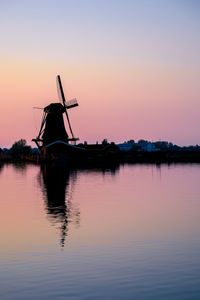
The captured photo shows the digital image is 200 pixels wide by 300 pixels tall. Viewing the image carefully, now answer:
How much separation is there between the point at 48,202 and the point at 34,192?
926 centimetres

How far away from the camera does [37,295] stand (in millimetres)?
13266

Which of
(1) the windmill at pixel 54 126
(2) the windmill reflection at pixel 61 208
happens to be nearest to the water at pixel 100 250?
(2) the windmill reflection at pixel 61 208

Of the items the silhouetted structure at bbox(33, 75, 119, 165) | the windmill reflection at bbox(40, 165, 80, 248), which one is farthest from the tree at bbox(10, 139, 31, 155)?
the windmill reflection at bbox(40, 165, 80, 248)

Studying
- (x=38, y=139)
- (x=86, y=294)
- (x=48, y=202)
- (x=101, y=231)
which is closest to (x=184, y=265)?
(x=86, y=294)

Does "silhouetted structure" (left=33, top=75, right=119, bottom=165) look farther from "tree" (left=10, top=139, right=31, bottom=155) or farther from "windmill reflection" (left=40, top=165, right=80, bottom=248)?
"tree" (left=10, top=139, right=31, bottom=155)

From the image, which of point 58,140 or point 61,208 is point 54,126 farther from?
point 61,208

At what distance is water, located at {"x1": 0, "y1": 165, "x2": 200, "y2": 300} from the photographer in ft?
45.5

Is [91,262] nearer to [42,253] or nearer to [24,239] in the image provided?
[42,253]

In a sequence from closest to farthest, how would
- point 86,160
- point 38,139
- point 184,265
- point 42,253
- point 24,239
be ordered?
1. point 184,265
2. point 42,253
3. point 24,239
4. point 38,139
5. point 86,160

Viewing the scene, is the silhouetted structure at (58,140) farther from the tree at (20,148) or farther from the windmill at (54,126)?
the tree at (20,148)

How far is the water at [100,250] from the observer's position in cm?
1388

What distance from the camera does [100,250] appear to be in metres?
18.9

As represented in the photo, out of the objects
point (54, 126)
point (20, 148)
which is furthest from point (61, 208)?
point (20, 148)

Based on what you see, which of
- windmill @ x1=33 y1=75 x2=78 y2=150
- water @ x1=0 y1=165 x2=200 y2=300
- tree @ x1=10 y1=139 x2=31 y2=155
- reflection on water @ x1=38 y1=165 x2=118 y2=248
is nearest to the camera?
water @ x1=0 y1=165 x2=200 y2=300
